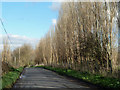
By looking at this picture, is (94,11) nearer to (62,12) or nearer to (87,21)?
(87,21)

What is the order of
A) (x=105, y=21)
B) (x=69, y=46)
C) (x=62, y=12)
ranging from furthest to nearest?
(x=62, y=12) < (x=69, y=46) < (x=105, y=21)

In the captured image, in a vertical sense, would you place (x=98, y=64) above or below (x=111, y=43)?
below

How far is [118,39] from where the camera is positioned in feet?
49.0

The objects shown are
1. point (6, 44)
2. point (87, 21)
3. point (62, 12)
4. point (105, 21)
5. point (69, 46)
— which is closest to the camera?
point (105, 21)

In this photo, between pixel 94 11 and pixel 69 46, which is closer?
pixel 94 11

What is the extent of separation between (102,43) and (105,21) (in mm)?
2013

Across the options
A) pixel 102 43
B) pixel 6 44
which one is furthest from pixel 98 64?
pixel 6 44

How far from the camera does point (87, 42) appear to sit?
18266 mm

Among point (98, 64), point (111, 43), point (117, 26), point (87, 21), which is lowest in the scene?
point (98, 64)

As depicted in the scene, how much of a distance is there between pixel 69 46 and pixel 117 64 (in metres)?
12.5

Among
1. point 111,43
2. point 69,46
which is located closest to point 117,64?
point 111,43

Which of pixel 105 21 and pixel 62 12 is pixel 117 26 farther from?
pixel 62 12

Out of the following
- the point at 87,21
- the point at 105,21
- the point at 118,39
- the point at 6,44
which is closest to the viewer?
the point at 118,39

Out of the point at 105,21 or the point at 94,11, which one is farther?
the point at 94,11
